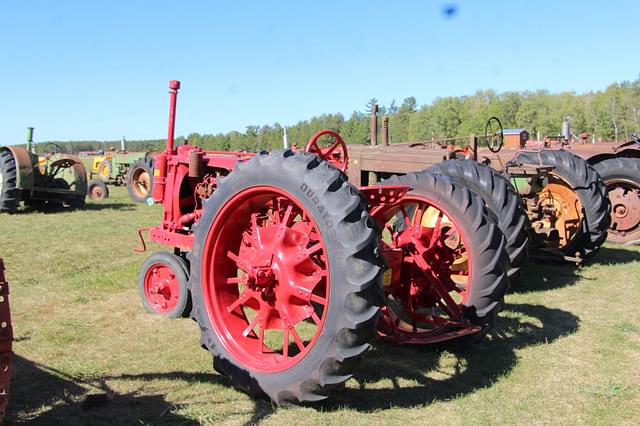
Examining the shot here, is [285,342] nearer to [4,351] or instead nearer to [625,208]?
[4,351]

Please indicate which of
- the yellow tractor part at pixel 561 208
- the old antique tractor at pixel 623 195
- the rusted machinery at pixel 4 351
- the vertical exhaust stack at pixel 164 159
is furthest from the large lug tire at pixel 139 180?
the rusted machinery at pixel 4 351

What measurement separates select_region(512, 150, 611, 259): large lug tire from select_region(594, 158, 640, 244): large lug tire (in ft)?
6.54

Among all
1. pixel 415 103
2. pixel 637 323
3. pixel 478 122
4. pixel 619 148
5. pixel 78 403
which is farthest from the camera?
pixel 415 103

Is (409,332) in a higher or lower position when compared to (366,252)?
lower

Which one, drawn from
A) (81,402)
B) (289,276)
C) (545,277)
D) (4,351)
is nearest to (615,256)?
(545,277)

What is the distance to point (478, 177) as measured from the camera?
5992mm

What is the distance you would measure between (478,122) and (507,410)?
56.6m

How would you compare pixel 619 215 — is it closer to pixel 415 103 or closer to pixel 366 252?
pixel 366 252

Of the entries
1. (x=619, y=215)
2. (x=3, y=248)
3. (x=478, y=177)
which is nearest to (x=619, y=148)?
(x=619, y=215)

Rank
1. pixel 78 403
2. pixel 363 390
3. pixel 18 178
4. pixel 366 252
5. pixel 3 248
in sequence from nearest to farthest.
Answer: pixel 366 252, pixel 78 403, pixel 363 390, pixel 3 248, pixel 18 178

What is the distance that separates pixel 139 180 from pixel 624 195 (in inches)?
524

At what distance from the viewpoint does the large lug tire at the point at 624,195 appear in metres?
9.42

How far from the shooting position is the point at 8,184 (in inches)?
482

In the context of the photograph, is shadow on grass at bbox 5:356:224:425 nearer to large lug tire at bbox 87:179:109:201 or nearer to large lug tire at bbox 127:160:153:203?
large lug tire at bbox 127:160:153:203
